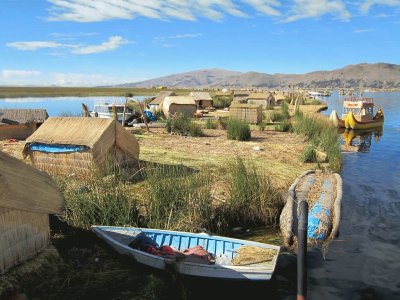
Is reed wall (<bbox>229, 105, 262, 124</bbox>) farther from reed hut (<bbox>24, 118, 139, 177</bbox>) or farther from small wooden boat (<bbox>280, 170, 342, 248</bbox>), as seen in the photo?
small wooden boat (<bbox>280, 170, 342, 248</bbox>)

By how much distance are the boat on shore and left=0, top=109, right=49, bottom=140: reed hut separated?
1993 cm

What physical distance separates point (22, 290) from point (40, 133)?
7120 mm

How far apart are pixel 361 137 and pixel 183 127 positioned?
12.6 metres

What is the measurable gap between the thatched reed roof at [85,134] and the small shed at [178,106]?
19.9m

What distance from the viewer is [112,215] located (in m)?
7.97

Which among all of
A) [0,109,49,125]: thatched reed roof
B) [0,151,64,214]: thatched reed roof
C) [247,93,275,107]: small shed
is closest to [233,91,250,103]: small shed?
[247,93,275,107]: small shed

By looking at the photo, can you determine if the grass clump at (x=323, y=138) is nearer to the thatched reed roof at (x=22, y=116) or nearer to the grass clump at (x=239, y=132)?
the grass clump at (x=239, y=132)

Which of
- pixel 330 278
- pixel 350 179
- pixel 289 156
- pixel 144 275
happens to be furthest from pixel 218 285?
pixel 289 156

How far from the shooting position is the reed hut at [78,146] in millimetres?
11109

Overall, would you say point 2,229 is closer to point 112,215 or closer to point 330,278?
point 112,215

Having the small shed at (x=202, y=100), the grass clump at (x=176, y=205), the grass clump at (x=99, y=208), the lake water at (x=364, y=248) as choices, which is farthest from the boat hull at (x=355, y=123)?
the grass clump at (x=99, y=208)

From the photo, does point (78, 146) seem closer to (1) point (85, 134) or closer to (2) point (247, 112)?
(1) point (85, 134)

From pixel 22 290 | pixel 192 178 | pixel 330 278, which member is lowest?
pixel 330 278

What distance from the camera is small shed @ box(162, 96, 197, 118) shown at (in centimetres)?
3241
